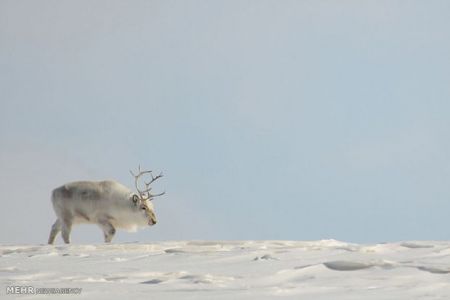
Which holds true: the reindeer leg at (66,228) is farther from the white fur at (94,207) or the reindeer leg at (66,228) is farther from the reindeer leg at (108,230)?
the reindeer leg at (108,230)

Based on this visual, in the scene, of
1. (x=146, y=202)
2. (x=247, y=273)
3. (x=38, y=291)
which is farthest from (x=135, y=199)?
(x=38, y=291)

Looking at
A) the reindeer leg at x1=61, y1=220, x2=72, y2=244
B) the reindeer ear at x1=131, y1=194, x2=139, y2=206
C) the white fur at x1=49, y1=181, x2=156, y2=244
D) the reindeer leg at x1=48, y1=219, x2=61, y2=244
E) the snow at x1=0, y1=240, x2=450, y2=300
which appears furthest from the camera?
the reindeer ear at x1=131, y1=194, x2=139, y2=206

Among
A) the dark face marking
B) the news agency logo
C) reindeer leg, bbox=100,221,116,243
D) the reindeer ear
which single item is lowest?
the news agency logo

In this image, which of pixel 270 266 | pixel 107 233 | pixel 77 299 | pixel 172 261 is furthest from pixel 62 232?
pixel 77 299

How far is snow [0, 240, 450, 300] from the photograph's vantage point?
6.71 m

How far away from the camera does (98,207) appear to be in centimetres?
2198

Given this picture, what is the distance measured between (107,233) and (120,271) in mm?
13202

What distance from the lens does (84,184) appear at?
22188 mm

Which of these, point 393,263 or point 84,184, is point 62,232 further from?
point 393,263

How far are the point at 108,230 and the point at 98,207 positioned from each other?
2.07 feet

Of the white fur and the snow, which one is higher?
the white fur

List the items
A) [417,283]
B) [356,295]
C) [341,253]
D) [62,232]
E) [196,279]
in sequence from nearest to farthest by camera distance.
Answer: [356,295] → [417,283] → [196,279] → [341,253] → [62,232]

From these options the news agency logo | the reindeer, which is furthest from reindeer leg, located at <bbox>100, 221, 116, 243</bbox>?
the news agency logo

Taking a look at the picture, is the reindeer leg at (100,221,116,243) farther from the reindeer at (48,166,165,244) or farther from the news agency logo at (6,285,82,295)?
the news agency logo at (6,285,82,295)
